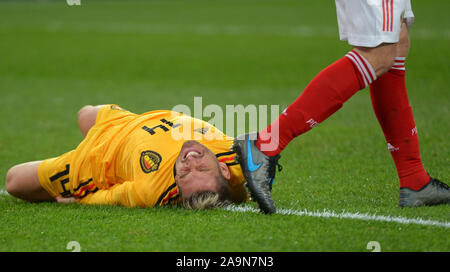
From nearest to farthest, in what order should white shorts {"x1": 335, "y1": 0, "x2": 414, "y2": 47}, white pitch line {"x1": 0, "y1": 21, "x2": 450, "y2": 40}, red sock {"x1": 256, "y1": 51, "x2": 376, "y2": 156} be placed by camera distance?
white shorts {"x1": 335, "y1": 0, "x2": 414, "y2": 47}
red sock {"x1": 256, "y1": 51, "x2": 376, "y2": 156}
white pitch line {"x1": 0, "y1": 21, "x2": 450, "y2": 40}

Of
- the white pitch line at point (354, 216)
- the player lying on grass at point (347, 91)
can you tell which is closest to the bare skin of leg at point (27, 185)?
the white pitch line at point (354, 216)

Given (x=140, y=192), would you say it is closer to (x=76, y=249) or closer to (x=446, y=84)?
(x=76, y=249)

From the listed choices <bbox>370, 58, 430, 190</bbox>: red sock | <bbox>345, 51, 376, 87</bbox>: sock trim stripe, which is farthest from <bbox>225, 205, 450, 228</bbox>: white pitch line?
<bbox>345, 51, 376, 87</bbox>: sock trim stripe

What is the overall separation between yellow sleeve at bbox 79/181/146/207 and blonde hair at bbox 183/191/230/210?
324 mm

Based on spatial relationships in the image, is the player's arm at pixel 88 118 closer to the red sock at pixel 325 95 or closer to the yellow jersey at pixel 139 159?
the yellow jersey at pixel 139 159

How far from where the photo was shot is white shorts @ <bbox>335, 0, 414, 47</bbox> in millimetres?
3369

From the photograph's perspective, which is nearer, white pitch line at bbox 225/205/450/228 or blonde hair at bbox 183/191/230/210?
white pitch line at bbox 225/205/450/228

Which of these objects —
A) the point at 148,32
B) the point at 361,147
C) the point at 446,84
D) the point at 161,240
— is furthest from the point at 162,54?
the point at 161,240

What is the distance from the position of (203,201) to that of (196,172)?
0.63 feet

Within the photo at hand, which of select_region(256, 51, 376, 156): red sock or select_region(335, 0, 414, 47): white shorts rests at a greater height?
select_region(335, 0, 414, 47): white shorts

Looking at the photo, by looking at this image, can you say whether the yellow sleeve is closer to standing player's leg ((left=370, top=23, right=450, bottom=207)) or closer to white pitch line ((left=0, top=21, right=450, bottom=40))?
standing player's leg ((left=370, top=23, right=450, bottom=207))

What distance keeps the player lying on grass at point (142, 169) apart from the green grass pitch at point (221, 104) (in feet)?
0.39

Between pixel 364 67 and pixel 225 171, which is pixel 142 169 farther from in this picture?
pixel 364 67

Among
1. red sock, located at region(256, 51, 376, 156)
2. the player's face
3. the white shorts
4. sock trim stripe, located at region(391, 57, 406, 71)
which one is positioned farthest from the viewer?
sock trim stripe, located at region(391, 57, 406, 71)
